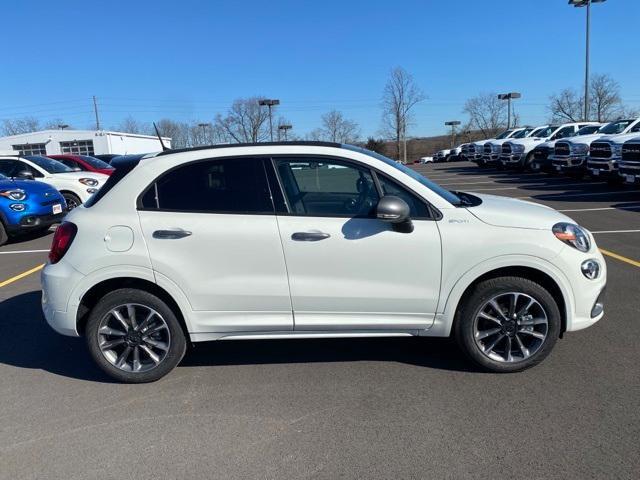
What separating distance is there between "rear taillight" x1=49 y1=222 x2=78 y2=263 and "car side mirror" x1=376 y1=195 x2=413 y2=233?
7.26 ft

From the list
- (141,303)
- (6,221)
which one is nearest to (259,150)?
(141,303)

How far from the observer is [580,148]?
1731 cm

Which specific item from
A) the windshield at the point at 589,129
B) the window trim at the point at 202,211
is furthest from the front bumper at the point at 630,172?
the window trim at the point at 202,211

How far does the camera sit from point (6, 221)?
9414mm

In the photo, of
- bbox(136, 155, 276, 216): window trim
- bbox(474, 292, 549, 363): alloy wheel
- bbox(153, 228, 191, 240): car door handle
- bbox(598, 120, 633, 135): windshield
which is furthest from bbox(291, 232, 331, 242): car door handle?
bbox(598, 120, 633, 135): windshield

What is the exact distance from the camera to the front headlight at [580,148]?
1725cm

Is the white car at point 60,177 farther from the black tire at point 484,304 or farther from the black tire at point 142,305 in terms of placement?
the black tire at point 484,304

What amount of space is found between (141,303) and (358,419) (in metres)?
1.77

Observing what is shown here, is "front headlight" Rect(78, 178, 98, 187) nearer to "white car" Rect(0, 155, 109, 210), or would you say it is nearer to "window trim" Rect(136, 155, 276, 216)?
"white car" Rect(0, 155, 109, 210)

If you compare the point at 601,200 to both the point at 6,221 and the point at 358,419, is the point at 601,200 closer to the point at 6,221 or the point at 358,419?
the point at 358,419

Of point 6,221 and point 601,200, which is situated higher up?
point 6,221

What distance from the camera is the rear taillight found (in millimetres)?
3688

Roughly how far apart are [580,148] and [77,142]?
45093 mm

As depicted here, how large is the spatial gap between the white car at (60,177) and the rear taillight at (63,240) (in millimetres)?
8862
